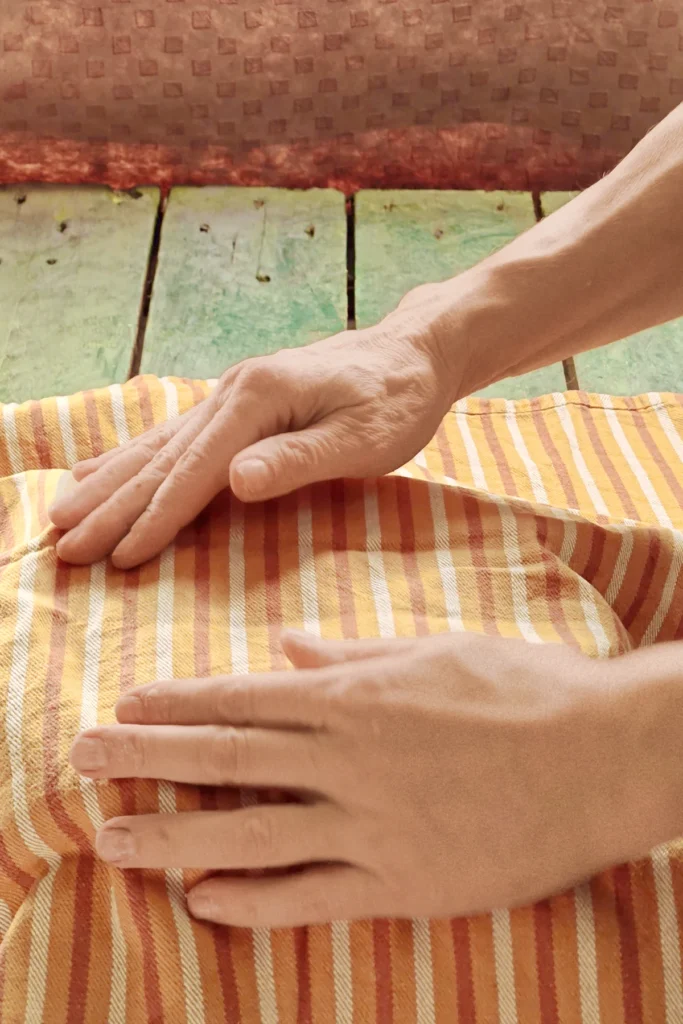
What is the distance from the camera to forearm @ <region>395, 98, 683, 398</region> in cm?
83

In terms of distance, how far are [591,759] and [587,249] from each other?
0.48m

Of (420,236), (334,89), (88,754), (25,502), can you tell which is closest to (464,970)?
(88,754)

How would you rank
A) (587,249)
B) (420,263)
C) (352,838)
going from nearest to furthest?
(352,838)
(587,249)
(420,263)

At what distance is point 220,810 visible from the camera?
551 millimetres

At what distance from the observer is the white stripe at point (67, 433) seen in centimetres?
84

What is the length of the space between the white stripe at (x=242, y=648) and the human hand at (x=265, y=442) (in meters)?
0.04

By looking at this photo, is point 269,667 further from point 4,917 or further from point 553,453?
point 553,453

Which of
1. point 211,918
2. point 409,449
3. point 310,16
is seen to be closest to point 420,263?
point 310,16

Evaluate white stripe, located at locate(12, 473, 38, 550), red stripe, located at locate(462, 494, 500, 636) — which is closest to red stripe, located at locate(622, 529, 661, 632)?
red stripe, located at locate(462, 494, 500, 636)

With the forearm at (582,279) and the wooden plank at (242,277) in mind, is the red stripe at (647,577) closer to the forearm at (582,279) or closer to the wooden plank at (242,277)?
the forearm at (582,279)

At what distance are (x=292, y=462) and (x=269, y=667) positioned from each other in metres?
0.16

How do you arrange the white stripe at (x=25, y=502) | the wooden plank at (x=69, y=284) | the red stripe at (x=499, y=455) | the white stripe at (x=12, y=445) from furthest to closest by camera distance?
1. the wooden plank at (x=69, y=284)
2. the red stripe at (x=499, y=455)
3. the white stripe at (x=12, y=445)
4. the white stripe at (x=25, y=502)

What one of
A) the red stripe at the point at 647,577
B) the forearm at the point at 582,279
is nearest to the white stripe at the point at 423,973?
the red stripe at the point at 647,577

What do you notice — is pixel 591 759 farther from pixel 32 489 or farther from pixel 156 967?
pixel 32 489
